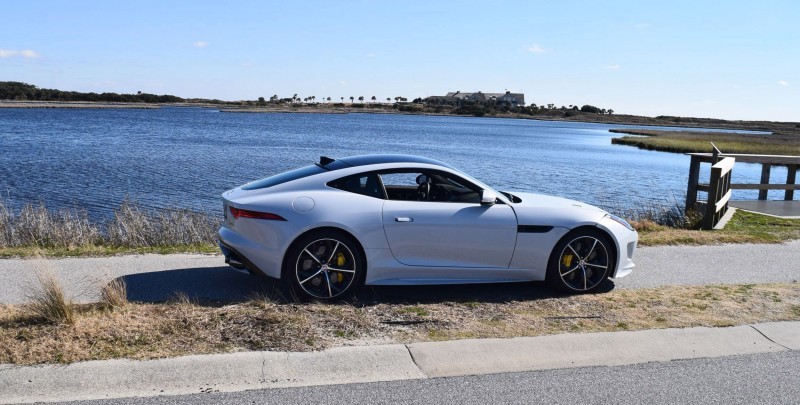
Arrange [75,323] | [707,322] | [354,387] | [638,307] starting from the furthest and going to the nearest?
[638,307] → [707,322] → [75,323] → [354,387]

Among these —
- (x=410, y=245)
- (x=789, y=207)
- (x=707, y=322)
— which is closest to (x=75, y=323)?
(x=410, y=245)

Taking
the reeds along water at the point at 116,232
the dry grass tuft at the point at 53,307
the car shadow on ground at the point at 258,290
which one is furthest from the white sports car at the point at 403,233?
the reeds along water at the point at 116,232

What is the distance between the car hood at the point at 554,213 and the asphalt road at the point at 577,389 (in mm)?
2167

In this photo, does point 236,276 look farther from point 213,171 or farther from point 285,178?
point 213,171

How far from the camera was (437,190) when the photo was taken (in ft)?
24.8

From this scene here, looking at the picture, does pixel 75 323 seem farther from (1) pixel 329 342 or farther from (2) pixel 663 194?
(2) pixel 663 194

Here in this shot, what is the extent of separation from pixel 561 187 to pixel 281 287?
22.0m

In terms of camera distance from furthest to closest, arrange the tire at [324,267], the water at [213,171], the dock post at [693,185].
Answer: the water at [213,171] → the dock post at [693,185] → the tire at [324,267]

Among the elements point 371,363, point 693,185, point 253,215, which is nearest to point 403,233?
point 253,215

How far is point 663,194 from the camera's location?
2619 cm

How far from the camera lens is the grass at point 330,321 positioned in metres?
5.34

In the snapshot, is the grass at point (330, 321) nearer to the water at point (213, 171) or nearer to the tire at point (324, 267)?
the tire at point (324, 267)

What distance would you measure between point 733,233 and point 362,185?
25.0 ft

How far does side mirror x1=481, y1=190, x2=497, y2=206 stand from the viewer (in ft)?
23.8
